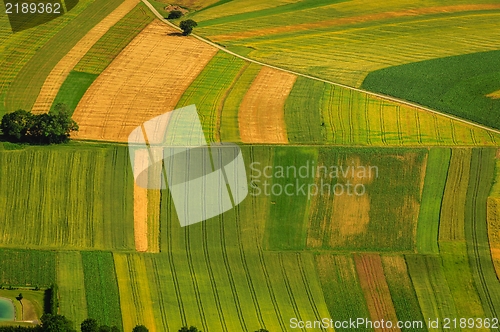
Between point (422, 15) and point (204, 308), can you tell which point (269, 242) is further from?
point (422, 15)

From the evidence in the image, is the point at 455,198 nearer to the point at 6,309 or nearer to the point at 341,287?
the point at 341,287

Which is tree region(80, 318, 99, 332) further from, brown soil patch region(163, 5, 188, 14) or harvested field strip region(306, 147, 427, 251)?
brown soil patch region(163, 5, 188, 14)

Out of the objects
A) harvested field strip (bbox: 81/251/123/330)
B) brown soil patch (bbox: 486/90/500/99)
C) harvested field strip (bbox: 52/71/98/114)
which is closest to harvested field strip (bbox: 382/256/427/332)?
harvested field strip (bbox: 81/251/123/330)

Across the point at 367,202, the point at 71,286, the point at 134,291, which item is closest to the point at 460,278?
the point at 367,202

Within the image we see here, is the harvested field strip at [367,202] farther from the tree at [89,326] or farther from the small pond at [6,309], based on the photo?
the small pond at [6,309]

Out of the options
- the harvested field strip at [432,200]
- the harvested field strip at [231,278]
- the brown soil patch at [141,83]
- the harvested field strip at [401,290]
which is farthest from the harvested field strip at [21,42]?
the harvested field strip at [401,290]

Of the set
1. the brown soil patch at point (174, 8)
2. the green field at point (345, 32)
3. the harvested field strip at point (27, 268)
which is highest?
the brown soil patch at point (174, 8)
